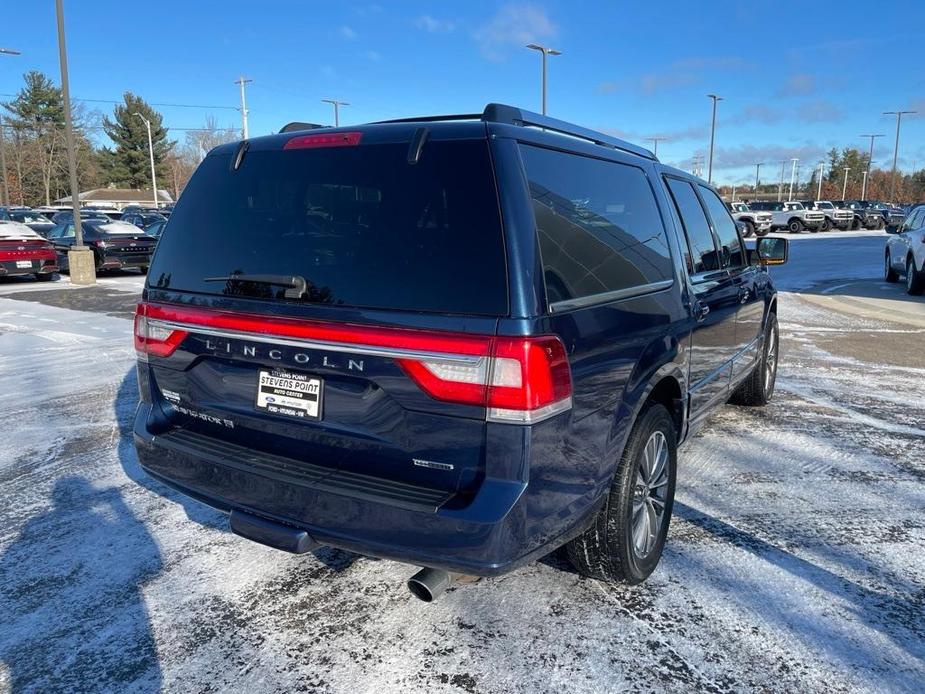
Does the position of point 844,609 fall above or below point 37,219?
below

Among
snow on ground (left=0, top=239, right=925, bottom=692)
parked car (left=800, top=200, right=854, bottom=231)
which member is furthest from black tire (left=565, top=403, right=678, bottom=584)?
parked car (left=800, top=200, right=854, bottom=231)

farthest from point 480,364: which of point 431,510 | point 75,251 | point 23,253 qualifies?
point 23,253

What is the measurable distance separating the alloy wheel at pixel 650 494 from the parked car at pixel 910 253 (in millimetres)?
12978

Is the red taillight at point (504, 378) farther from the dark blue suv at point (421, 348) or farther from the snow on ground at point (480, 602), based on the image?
the snow on ground at point (480, 602)

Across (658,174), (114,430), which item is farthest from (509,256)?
(114,430)

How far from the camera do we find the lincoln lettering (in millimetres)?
2432

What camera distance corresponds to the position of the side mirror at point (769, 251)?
18.5 ft

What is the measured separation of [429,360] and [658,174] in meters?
2.17

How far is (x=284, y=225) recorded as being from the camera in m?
2.76

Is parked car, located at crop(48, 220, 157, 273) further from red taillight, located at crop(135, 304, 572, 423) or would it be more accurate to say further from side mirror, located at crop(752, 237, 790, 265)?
red taillight, located at crop(135, 304, 572, 423)

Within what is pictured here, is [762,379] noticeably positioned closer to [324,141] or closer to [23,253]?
[324,141]

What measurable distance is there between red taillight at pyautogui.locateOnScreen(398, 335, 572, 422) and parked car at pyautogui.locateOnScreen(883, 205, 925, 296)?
1416 centimetres

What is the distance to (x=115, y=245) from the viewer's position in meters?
18.5

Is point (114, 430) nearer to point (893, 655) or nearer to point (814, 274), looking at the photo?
point (893, 655)
